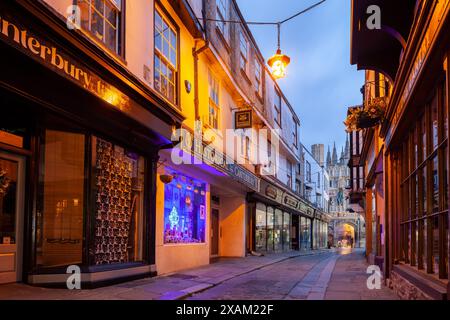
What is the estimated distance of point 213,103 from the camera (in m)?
16.0

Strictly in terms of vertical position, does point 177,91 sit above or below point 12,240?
above

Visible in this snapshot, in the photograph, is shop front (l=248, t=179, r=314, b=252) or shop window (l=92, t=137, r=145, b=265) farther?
shop front (l=248, t=179, r=314, b=252)

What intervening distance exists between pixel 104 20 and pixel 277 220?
67.5ft

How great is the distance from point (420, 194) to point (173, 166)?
273 inches

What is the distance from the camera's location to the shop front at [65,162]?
23.1 feet

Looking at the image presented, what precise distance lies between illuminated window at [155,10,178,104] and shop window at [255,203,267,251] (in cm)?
1214

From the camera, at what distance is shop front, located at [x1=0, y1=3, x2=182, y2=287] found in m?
7.04

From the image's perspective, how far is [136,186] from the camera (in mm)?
10703

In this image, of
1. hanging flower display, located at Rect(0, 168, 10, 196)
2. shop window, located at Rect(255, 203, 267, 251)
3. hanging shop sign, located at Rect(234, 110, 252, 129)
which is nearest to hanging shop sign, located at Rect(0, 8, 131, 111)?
hanging flower display, located at Rect(0, 168, 10, 196)

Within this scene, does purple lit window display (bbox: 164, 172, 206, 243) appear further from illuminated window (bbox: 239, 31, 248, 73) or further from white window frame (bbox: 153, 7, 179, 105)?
illuminated window (bbox: 239, 31, 248, 73)
